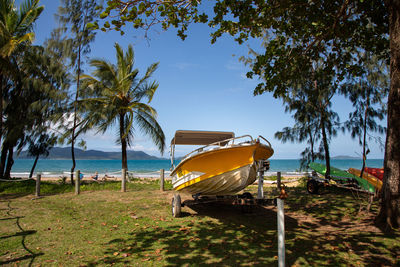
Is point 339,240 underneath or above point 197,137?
underneath

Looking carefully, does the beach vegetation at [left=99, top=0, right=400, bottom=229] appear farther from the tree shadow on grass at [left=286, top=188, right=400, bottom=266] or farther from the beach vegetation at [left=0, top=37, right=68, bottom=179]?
the beach vegetation at [left=0, top=37, right=68, bottom=179]

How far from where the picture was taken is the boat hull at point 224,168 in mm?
6773

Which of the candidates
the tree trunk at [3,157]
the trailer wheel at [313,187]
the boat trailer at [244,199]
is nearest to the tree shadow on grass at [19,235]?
the boat trailer at [244,199]

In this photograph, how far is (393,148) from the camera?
585 cm

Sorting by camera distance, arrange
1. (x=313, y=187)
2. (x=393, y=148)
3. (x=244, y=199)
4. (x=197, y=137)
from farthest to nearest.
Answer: (x=313, y=187) < (x=197, y=137) < (x=244, y=199) < (x=393, y=148)

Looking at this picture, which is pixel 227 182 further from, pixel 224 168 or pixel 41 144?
pixel 41 144

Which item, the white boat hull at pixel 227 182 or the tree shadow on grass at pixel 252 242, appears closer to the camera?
the tree shadow on grass at pixel 252 242

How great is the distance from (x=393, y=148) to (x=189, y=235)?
5.10m

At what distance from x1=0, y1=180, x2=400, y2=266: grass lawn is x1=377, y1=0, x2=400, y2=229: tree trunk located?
1.61 ft

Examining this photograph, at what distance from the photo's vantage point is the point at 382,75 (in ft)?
41.9

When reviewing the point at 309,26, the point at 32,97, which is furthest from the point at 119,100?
the point at 309,26

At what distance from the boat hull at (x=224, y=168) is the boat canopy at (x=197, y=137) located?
181cm

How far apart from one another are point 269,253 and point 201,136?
536 cm

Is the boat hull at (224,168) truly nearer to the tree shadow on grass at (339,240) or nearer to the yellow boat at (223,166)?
the yellow boat at (223,166)
